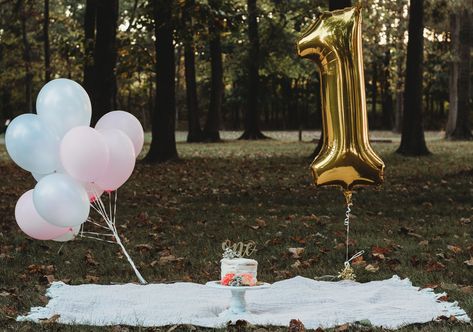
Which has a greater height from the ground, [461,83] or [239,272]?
[461,83]

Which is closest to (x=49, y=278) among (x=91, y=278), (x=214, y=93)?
(x=91, y=278)

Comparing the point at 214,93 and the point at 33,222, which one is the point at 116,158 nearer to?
the point at 33,222

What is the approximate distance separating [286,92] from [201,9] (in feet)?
171

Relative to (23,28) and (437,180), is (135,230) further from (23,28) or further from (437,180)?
(23,28)

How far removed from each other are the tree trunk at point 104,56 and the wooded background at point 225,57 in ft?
0.09

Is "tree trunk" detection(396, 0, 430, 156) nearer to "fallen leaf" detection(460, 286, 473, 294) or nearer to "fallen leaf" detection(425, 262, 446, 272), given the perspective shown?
"fallen leaf" detection(425, 262, 446, 272)

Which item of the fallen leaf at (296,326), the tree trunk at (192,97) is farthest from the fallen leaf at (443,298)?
the tree trunk at (192,97)

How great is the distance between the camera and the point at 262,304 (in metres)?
6.50

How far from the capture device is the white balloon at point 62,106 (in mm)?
6562

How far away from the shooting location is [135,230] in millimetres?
10453

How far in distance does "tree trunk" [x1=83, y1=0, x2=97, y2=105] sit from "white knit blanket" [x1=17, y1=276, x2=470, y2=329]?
1374 centimetres

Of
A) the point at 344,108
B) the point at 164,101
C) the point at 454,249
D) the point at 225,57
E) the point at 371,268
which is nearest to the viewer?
the point at 344,108

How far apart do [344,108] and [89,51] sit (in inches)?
568

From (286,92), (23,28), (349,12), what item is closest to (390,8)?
(23,28)
